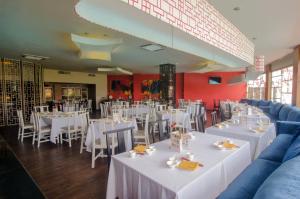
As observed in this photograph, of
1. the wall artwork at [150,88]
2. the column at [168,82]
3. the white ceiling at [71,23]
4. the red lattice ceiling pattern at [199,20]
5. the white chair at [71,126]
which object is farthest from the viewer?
the wall artwork at [150,88]

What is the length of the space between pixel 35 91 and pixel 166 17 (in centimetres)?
842

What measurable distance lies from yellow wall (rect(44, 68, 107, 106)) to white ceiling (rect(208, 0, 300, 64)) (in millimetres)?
10086

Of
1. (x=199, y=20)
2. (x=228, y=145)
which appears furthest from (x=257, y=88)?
(x=228, y=145)

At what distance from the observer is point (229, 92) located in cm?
1205

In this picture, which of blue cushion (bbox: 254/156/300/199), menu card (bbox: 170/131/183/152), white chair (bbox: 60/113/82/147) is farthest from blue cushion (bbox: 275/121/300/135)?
white chair (bbox: 60/113/82/147)

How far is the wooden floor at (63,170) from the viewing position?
8.34ft

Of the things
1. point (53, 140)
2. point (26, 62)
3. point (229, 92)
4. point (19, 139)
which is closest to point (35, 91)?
point (26, 62)

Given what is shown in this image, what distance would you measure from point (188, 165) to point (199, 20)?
2.47 m

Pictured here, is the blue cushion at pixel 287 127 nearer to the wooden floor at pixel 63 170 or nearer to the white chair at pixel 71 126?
the wooden floor at pixel 63 170

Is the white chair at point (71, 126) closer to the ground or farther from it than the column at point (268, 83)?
closer to the ground

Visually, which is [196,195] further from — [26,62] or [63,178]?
[26,62]

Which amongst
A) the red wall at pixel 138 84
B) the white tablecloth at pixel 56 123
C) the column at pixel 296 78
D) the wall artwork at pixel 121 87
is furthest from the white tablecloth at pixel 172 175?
the wall artwork at pixel 121 87

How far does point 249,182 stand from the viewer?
151 centimetres

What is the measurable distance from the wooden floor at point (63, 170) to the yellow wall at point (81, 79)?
6.70 metres
